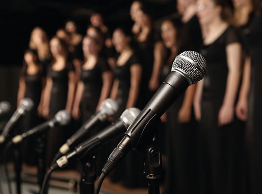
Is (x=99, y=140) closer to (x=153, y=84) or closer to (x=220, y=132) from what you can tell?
(x=220, y=132)

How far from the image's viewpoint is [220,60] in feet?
6.35

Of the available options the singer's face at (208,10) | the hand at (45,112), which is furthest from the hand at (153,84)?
the hand at (45,112)

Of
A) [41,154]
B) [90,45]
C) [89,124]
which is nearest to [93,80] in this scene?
[90,45]

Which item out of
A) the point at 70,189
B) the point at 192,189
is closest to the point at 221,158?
the point at 192,189

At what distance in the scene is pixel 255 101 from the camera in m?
1.78

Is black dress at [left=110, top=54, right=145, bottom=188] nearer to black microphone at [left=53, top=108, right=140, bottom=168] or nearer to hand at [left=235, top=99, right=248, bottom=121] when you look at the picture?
hand at [left=235, top=99, right=248, bottom=121]

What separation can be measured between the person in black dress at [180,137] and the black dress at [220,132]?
259mm

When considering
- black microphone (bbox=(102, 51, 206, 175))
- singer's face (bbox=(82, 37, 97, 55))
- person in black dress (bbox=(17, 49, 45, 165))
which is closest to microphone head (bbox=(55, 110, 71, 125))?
black microphone (bbox=(102, 51, 206, 175))

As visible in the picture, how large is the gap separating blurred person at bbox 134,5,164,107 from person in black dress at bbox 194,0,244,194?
829 mm

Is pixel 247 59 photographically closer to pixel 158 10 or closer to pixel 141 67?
pixel 141 67

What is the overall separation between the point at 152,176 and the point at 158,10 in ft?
13.0

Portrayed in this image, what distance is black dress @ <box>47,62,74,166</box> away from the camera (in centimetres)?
344

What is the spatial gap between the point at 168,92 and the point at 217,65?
1310 mm

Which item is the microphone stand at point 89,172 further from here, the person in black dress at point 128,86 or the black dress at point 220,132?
the person in black dress at point 128,86
